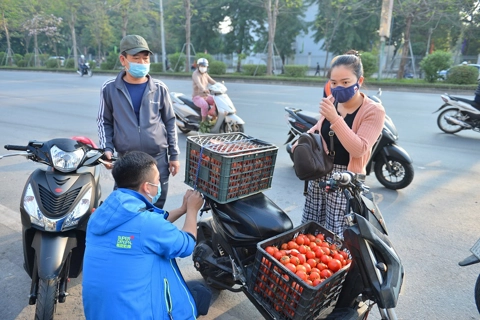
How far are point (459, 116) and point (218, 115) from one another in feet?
17.1

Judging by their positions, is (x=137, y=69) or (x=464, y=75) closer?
(x=137, y=69)

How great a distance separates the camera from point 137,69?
284 cm

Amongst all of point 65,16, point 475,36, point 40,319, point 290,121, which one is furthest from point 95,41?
point 40,319

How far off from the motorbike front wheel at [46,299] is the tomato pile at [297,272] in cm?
120

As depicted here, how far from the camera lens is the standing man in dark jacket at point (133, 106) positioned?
284 cm

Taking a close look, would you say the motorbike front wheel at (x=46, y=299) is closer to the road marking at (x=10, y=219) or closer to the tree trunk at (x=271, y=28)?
the road marking at (x=10, y=219)

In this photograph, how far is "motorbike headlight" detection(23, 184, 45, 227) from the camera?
93.2 inches

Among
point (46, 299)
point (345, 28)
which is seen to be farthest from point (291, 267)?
point (345, 28)

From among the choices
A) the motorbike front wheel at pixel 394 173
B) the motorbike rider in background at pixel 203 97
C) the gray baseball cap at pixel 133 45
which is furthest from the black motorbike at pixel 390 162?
the motorbike rider in background at pixel 203 97

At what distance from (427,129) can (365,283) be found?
7781 millimetres

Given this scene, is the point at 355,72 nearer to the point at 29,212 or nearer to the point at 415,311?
the point at 415,311

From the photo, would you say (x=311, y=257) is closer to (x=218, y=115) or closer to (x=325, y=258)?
(x=325, y=258)

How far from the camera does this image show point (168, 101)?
10.1ft

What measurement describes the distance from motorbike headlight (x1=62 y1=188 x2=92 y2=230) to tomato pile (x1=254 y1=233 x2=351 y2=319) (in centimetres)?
128
